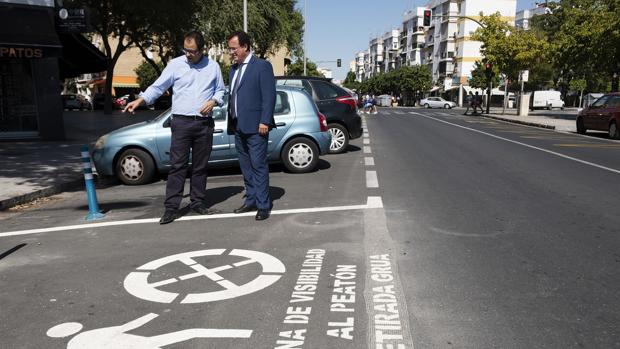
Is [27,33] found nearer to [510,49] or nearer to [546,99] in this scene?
[510,49]

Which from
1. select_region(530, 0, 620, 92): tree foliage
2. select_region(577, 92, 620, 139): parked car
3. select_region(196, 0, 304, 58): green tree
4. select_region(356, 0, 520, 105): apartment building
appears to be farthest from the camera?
select_region(356, 0, 520, 105): apartment building

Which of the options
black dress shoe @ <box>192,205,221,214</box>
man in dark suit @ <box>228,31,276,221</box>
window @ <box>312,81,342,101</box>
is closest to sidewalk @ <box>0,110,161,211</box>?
black dress shoe @ <box>192,205,221,214</box>

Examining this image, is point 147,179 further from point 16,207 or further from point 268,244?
point 268,244

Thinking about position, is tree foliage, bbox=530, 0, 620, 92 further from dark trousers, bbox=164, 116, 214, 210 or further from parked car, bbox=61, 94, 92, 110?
parked car, bbox=61, 94, 92, 110

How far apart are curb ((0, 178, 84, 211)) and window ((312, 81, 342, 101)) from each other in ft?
17.6

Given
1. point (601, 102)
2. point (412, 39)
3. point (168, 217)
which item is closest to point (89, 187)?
point (168, 217)

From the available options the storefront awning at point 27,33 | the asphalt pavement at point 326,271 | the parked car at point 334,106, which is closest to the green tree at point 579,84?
the parked car at point 334,106

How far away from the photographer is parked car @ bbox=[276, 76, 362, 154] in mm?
11859

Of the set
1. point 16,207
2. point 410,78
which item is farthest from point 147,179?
point 410,78

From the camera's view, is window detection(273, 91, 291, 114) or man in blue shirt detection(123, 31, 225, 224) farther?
window detection(273, 91, 291, 114)

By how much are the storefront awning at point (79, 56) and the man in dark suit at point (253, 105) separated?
1364cm

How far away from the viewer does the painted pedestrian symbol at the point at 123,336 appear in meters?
2.92

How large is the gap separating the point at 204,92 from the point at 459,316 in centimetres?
366

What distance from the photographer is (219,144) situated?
874 cm
